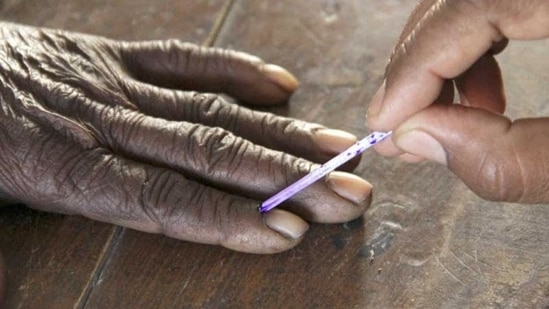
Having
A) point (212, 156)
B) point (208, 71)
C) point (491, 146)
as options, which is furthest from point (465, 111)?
point (208, 71)

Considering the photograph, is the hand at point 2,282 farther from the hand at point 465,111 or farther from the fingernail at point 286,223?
the hand at point 465,111

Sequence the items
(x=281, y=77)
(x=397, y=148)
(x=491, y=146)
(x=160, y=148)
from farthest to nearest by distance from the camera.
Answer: (x=281, y=77)
(x=160, y=148)
(x=397, y=148)
(x=491, y=146)

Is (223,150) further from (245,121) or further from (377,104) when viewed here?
(377,104)

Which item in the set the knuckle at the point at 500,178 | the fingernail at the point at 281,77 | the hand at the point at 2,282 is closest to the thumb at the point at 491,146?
the knuckle at the point at 500,178

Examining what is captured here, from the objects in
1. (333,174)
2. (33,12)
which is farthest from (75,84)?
(333,174)

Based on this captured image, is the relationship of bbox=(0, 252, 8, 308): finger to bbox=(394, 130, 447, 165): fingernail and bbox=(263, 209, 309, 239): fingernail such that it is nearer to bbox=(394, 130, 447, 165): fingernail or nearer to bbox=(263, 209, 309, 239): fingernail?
bbox=(263, 209, 309, 239): fingernail

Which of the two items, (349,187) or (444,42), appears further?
(349,187)

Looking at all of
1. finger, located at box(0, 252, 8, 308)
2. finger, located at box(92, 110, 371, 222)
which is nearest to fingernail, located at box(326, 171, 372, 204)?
finger, located at box(92, 110, 371, 222)

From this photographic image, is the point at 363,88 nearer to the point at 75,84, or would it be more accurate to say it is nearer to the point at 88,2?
the point at 75,84
